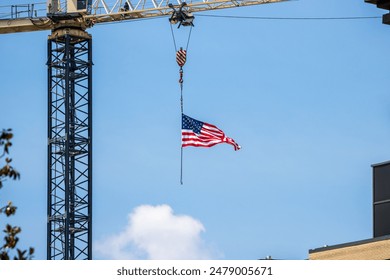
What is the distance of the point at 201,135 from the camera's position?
324 ft

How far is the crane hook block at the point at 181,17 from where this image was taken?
131 m

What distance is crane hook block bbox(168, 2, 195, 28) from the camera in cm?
13125

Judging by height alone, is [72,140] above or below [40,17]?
below

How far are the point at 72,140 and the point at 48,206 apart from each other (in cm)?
720

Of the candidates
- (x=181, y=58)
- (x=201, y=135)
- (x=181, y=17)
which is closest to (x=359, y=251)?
(x=201, y=135)

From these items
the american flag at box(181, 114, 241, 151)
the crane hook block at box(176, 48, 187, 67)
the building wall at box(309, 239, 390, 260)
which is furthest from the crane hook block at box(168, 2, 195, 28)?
the building wall at box(309, 239, 390, 260)

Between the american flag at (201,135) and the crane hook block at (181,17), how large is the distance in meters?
30.3

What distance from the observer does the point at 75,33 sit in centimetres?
14525

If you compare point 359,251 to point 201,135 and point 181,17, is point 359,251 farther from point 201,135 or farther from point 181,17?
point 181,17

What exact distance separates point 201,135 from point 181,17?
113 ft
